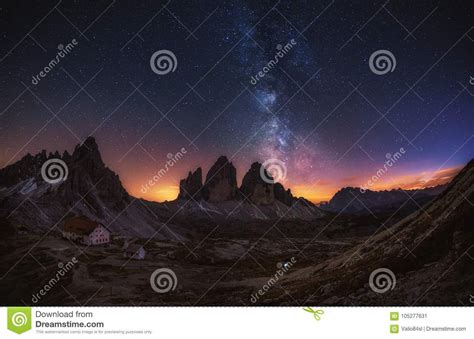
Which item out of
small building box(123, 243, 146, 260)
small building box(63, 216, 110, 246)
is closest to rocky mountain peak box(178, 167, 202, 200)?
small building box(123, 243, 146, 260)

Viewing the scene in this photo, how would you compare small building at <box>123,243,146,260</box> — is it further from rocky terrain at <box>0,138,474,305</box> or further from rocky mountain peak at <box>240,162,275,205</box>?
rocky mountain peak at <box>240,162,275,205</box>

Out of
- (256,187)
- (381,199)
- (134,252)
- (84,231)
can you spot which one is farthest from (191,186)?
(381,199)

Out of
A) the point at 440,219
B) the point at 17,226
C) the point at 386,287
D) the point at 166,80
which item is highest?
the point at 166,80

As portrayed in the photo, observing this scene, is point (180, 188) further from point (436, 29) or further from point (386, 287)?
point (436, 29)

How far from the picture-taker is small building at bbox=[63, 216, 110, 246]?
28.7 feet

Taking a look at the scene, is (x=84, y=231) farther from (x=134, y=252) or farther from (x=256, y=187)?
(x=256, y=187)

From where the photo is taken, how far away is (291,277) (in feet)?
28.6

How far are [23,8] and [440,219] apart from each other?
11.5m

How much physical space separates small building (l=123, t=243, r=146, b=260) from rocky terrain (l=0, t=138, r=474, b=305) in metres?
0.13

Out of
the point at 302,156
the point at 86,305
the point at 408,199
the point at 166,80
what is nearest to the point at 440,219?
the point at 408,199

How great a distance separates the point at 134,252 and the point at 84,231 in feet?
4.33

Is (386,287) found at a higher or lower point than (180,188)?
lower

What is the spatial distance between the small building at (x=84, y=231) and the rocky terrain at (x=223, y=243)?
0.20 metres
